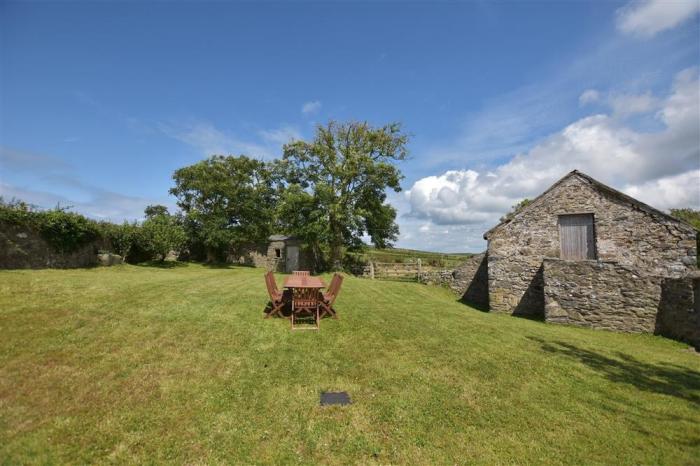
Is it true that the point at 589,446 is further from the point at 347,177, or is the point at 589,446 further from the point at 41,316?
the point at 347,177

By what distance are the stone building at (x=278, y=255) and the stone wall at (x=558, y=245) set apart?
1823cm

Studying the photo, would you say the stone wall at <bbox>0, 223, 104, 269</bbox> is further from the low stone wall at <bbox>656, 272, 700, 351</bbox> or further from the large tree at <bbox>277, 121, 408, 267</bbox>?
the low stone wall at <bbox>656, 272, 700, 351</bbox>

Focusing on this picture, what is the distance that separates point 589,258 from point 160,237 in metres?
27.6

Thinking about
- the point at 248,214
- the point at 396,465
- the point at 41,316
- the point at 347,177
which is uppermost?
the point at 347,177

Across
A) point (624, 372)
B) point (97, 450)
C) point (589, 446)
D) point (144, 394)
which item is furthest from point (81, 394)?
point (624, 372)

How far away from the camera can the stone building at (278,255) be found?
3031cm

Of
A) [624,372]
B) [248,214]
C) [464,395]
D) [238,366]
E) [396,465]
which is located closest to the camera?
[396,465]

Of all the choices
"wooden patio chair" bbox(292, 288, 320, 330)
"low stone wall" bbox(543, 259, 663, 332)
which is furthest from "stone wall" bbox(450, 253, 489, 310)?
"wooden patio chair" bbox(292, 288, 320, 330)

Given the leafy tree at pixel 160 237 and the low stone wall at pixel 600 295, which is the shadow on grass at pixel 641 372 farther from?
the leafy tree at pixel 160 237

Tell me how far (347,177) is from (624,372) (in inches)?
854

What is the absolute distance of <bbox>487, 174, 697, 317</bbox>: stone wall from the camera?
11977mm

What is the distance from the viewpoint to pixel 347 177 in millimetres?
26266

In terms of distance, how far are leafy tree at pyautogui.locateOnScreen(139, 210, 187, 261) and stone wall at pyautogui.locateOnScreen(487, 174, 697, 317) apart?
23767 mm

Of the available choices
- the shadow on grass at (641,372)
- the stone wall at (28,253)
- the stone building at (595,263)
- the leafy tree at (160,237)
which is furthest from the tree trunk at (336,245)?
the shadow on grass at (641,372)
